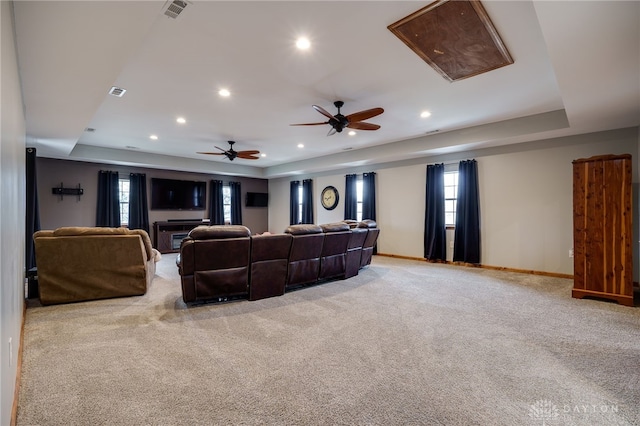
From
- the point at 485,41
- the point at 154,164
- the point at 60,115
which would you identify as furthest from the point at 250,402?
the point at 154,164

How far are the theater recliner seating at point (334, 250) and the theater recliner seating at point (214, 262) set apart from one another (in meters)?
1.27

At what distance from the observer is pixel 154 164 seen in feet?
24.9

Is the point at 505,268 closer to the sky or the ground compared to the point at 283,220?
closer to the ground

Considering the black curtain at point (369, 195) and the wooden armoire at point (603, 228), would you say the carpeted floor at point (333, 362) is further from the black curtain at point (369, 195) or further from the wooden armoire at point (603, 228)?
the black curtain at point (369, 195)

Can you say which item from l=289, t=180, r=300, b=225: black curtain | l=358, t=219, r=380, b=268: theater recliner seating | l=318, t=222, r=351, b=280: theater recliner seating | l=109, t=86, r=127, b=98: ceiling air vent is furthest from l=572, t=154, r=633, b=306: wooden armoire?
l=289, t=180, r=300, b=225: black curtain

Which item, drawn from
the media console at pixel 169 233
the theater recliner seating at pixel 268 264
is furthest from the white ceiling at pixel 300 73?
the media console at pixel 169 233

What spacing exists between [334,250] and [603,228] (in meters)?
3.46

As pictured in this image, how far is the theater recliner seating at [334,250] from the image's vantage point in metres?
4.46

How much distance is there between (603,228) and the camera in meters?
3.68

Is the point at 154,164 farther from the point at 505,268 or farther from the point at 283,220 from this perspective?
the point at 505,268

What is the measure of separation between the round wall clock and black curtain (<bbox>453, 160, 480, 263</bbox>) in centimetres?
356

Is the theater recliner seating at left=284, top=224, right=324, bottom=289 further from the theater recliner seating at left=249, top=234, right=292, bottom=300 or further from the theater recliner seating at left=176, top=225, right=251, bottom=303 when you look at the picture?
the theater recliner seating at left=176, top=225, right=251, bottom=303

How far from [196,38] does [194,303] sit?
2.84 metres

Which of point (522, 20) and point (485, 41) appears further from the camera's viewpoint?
point (485, 41)
